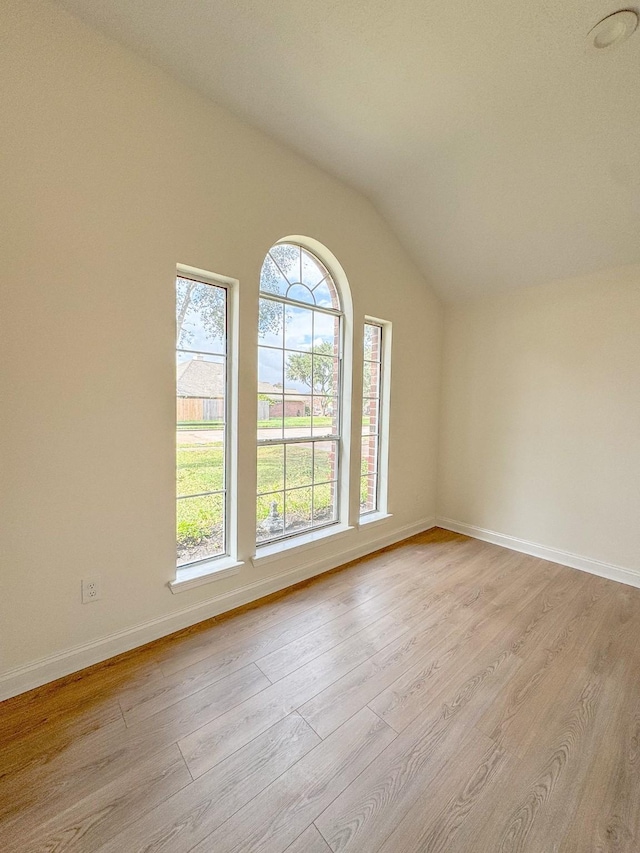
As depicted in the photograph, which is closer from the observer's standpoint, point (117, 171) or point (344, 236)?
point (117, 171)

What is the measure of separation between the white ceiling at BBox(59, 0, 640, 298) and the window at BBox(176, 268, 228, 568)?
1.04 m

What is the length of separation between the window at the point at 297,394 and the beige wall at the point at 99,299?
0.22 metres

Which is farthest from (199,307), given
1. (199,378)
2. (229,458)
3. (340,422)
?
(340,422)

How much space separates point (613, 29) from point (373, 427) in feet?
8.60

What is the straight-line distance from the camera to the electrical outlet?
1718 millimetres

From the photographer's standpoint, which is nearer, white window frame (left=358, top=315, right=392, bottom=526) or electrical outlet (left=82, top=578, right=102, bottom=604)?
electrical outlet (left=82, top=578, right=102, bottom=604)

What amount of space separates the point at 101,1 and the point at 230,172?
0.77m

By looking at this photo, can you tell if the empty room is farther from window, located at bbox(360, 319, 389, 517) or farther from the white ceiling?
window, located at bbox(360, 319, 389, 517)

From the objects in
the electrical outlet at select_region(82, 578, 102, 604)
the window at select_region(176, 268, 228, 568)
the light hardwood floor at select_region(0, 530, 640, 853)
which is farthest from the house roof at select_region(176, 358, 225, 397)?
the light hardwood floor at select_region(0, 530, 640, 853)

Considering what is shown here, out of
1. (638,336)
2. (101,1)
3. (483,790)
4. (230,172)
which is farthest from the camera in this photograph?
(638,336)

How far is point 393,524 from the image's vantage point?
11.1ft

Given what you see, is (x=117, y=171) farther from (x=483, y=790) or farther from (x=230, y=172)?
(x=483, y=790)

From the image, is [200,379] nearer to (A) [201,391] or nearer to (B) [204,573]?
(A) [201,391]

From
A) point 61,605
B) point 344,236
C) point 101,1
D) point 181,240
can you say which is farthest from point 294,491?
point 101,1
